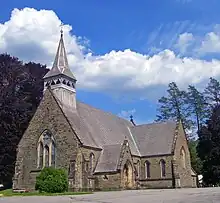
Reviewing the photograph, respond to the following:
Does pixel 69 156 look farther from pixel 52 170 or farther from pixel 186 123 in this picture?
pixel 186 123

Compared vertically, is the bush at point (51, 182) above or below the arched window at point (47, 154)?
below

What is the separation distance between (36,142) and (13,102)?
8130 mm

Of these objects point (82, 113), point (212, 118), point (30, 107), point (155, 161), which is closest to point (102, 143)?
point (82, 113)

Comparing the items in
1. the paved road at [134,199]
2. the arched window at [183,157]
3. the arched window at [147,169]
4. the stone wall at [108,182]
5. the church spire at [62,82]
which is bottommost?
the paved road at [134,199]

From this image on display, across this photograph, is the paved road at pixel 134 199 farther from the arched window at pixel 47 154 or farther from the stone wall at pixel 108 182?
the arched window at pixel 47 154

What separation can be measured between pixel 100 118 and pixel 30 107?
9821 millimetres

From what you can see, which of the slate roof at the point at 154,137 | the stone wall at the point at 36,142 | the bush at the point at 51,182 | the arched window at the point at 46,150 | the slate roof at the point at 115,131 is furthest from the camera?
the slate roof at the point at 154,137

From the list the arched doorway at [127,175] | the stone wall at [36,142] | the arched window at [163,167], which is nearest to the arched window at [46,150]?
the stone wall at [36,142]

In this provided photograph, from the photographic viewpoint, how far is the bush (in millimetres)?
32309

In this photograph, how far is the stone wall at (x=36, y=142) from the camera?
126 ft

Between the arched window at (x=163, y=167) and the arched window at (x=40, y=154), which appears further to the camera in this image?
the arched window at (x=163, y=167)

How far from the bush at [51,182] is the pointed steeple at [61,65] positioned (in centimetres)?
1439

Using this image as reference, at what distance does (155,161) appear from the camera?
46.3m

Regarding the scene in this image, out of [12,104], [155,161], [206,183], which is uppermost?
[12,104]
